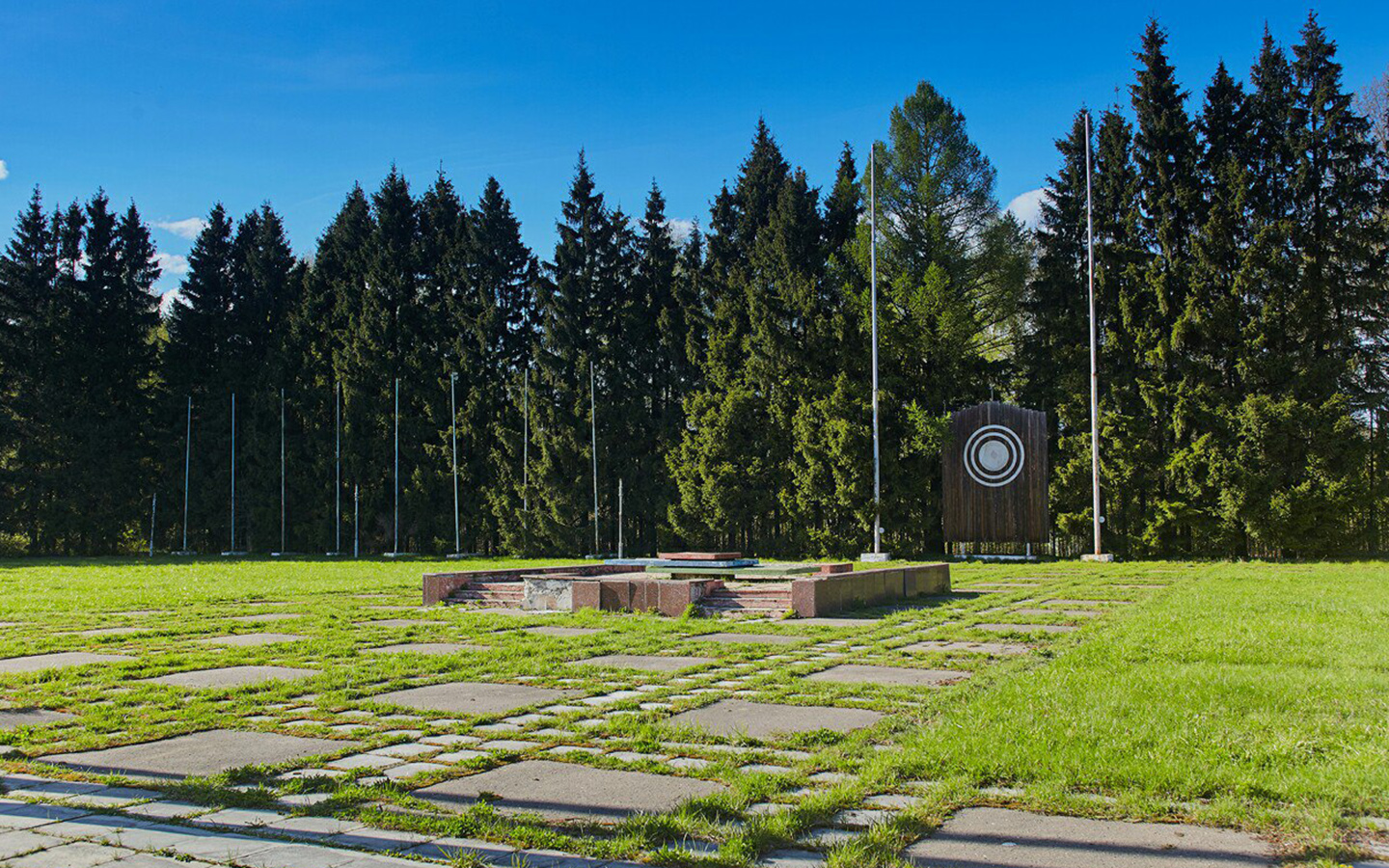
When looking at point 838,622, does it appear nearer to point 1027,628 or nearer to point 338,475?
point 1027,628

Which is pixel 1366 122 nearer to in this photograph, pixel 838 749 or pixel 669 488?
pixel 669 488

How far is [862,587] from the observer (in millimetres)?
13391

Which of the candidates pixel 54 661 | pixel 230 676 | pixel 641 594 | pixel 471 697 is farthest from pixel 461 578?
pixel 471 697

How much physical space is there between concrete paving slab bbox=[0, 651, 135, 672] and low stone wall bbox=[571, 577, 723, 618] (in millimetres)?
5529

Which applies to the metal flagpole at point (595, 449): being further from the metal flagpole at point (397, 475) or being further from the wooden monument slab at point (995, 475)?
the wooden monument slab at point (995, 475)

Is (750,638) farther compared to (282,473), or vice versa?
(282,473)

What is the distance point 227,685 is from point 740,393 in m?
25.4

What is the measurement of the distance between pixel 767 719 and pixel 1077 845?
2467 millimetres

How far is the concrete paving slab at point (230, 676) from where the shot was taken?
24.4 feet

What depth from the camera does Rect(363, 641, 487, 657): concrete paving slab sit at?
920 centimetres

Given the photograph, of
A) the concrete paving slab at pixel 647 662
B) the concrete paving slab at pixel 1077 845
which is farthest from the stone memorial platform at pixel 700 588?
the concrete paving slab at pixel 1077 845

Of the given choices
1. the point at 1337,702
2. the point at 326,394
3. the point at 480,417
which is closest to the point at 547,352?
the point at 480,417

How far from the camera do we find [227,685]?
730cm

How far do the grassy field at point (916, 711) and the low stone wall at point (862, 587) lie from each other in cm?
87
